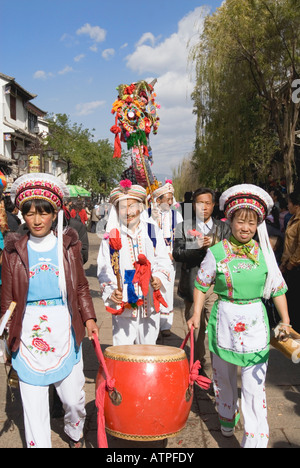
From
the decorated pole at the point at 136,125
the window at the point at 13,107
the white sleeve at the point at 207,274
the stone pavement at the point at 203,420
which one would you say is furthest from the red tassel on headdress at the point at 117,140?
the window at the point at 13,107

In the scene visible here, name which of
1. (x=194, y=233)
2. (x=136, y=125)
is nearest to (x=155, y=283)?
(x=194, y=233)

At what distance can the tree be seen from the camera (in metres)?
37.7

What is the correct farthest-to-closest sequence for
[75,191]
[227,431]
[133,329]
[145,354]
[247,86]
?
1. [75,191]
2. [247,86]
3. [133,329]
4. [227,431]
5. [145,354]

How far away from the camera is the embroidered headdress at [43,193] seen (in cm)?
303

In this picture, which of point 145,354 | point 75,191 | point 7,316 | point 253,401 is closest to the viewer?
→ point 7,316

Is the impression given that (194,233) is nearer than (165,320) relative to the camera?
Yes

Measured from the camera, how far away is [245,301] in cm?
326

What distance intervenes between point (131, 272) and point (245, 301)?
1.05m

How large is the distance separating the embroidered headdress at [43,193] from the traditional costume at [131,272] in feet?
2.61

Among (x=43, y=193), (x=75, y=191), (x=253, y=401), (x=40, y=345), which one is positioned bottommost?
(x=253, y=401)

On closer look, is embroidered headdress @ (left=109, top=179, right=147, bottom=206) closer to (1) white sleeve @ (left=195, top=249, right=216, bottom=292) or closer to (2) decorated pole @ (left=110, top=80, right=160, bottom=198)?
(1) white sleeve @ (left=195, top=249, right=216, bottom=292)

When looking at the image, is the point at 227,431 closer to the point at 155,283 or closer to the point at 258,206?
the point at 155,283

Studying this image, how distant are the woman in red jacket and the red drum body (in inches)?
12.9

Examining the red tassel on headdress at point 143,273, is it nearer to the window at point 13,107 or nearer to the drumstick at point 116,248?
the drumstick at point 116,248
